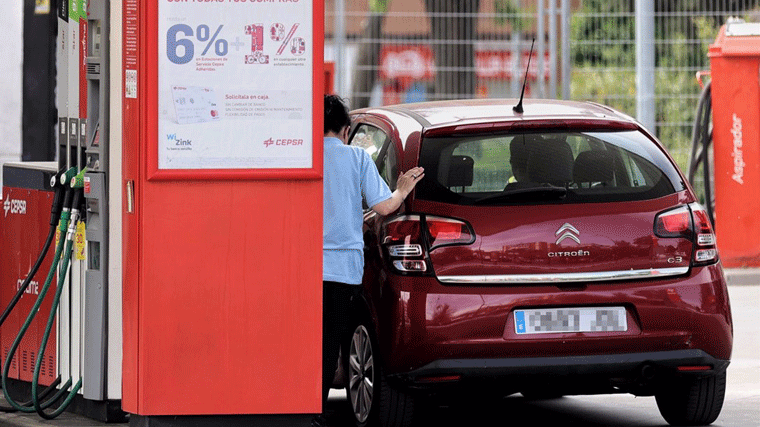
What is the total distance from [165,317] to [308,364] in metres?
0.61

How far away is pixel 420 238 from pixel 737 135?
27.3 feet

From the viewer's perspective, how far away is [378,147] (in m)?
8.02

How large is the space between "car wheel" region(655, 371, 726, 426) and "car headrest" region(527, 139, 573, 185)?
1.11 m

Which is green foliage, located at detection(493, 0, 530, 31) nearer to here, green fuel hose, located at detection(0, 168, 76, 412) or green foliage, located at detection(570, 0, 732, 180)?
green foliage, located at detection(570, 0, 732, 180)

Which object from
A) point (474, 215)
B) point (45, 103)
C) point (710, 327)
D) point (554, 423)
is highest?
point (45, 103)

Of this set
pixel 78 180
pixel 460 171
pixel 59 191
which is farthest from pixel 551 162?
pixel 59 191

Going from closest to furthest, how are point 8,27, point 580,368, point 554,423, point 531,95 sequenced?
point 580,368, point 554,423, point 8,27, point 531,95

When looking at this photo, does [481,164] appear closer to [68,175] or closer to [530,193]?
[530,193]

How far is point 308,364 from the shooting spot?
667 cm

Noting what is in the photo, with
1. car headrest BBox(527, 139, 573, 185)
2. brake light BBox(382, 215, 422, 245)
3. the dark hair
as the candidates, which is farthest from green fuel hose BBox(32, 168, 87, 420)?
car headrest BBox(527, 139, 573, 185)

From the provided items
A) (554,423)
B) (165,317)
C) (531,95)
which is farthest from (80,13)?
(531,95)

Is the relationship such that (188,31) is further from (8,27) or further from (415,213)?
(8,27)

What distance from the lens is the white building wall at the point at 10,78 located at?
945 cm

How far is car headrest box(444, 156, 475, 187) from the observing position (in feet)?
24.0
